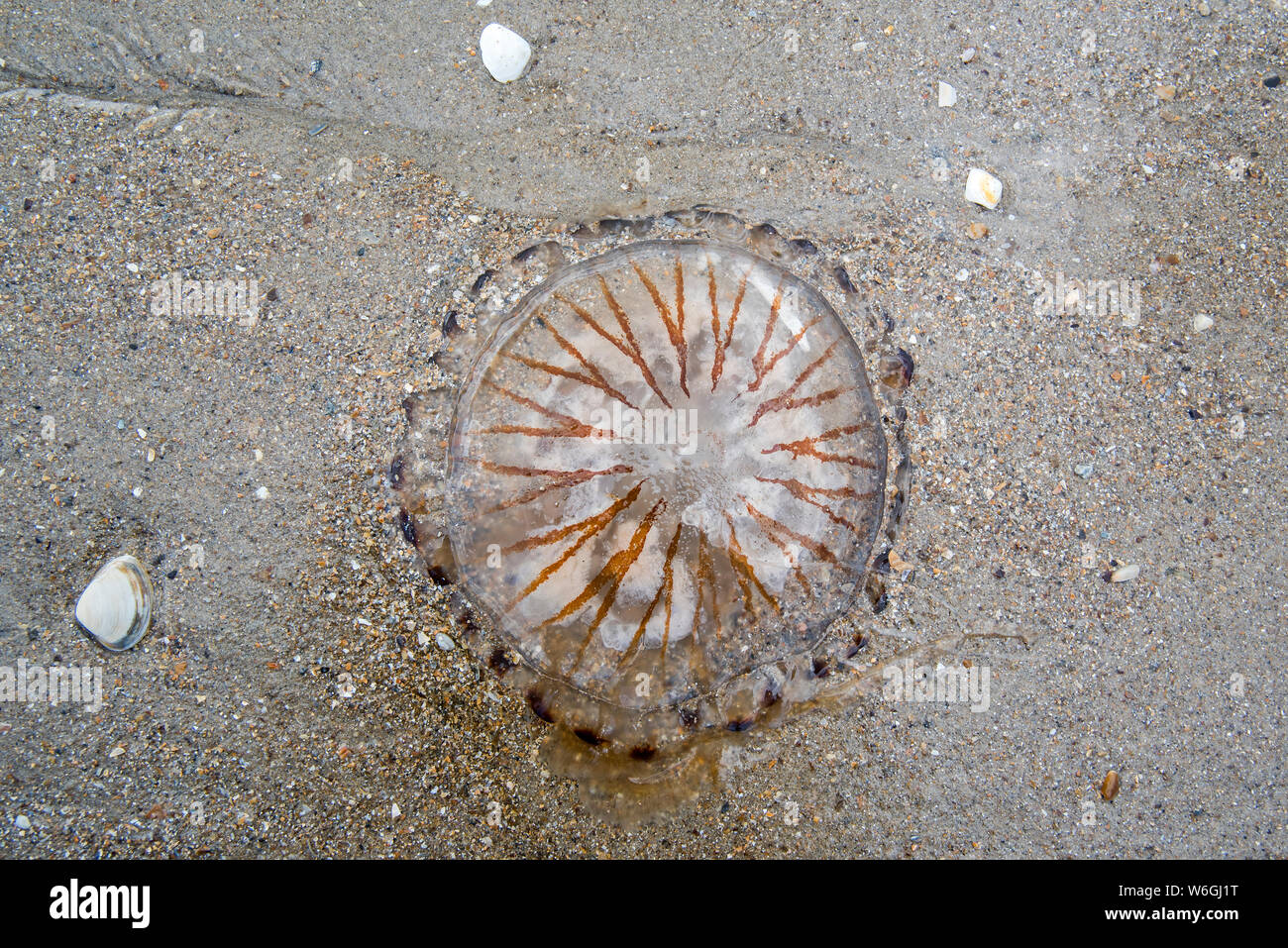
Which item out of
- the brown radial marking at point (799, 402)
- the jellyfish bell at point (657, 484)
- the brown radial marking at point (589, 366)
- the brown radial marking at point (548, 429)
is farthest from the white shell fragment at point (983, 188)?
the brown radial marking at point (548, 429)

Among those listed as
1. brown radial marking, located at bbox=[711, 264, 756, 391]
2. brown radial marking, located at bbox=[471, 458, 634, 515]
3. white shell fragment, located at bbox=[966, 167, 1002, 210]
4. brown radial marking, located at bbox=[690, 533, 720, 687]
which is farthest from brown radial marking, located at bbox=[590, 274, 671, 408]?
white shell fragment, located at bbox=[966, 167, 1002, 210]

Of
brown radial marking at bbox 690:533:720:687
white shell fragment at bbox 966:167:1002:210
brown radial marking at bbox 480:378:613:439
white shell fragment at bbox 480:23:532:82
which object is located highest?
white shell fragment at bbox 480:23:532:82

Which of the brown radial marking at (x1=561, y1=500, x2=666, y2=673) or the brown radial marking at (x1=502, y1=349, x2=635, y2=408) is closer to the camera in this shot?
the brown radial marking at (x1=561, y1=500, x2=666, y2=673)

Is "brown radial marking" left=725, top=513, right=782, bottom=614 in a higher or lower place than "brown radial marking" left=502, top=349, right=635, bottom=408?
lower

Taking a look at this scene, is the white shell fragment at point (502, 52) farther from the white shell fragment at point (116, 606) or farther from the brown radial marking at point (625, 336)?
the white shell fragment at point (116, 606)

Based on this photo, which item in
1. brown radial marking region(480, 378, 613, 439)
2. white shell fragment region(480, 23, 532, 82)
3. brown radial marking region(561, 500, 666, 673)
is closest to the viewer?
brown radial marking region(561, 500, 666, 673)

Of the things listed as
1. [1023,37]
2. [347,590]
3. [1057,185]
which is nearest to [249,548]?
[347,590]

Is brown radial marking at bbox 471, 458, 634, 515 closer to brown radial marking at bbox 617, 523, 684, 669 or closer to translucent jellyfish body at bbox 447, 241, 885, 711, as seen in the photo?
translucent jellyfish body at bbox 447, 241, 885, 711

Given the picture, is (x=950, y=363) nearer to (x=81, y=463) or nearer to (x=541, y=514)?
(x=541, y=514)
